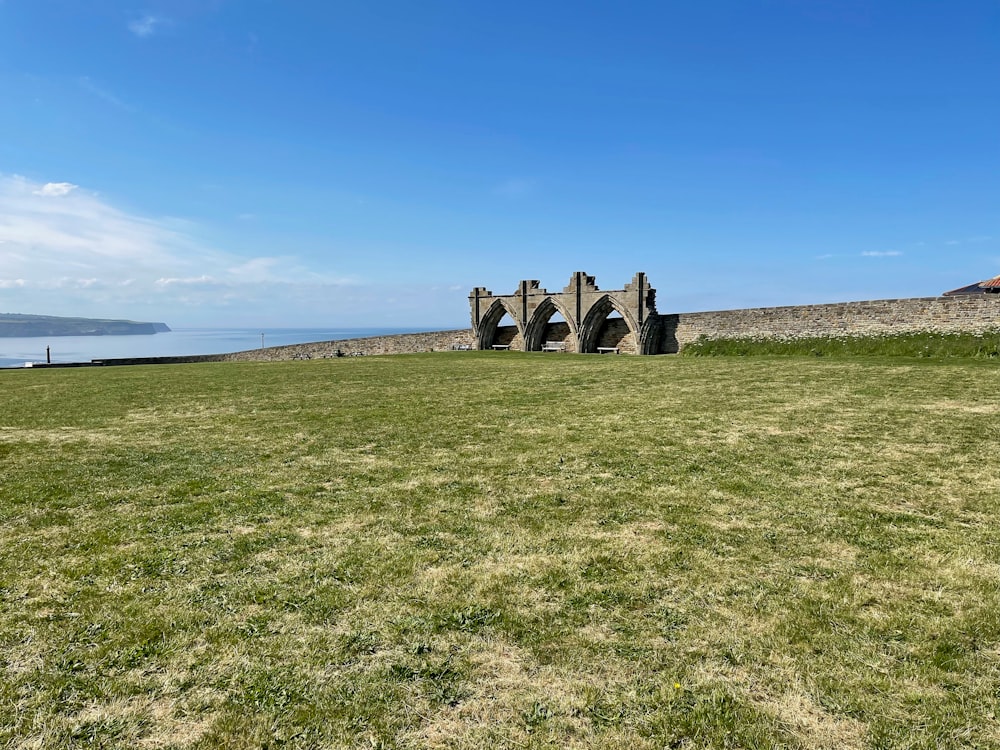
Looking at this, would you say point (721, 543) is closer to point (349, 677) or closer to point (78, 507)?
point (349, 677)

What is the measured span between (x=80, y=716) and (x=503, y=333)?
44769 millimetres

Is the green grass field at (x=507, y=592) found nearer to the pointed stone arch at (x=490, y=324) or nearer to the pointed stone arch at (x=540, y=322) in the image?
the pointed stone arch at (x=540, y=322)

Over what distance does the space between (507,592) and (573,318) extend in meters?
37.3

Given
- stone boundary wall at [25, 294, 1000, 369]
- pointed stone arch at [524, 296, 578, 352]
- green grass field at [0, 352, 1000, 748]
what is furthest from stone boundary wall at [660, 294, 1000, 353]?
green grass field at [0, 352, 1000, 748]

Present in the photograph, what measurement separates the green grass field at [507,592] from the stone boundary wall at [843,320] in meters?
22.0

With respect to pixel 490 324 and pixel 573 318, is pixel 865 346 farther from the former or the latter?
pixel 490 324

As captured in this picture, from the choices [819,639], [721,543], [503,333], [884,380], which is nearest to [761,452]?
[721,543]

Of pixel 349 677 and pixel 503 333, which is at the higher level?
pixel 503 333

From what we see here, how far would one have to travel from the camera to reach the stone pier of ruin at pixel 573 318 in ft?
120

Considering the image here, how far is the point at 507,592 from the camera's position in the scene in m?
3.77

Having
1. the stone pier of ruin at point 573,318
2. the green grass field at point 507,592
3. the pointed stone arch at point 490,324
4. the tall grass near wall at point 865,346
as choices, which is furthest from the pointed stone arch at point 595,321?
the green grass field at point 507,592

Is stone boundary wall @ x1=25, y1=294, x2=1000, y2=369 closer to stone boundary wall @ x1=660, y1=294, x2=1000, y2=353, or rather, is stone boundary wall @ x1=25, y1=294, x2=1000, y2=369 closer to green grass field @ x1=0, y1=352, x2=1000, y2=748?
stone boundary wall @ x1=660, y1=294, x2=1000, y2=353

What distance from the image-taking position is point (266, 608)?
3.58m

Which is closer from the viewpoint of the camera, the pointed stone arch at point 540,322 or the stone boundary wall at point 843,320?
the stone boundary wall at point 843,320
